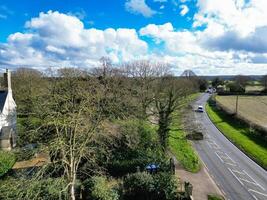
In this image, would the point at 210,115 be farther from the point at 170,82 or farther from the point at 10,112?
the point at 10,112

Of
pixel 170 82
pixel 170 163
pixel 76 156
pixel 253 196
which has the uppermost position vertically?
pixel 170 82

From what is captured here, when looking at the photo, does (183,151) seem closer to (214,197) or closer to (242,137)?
(214,197)

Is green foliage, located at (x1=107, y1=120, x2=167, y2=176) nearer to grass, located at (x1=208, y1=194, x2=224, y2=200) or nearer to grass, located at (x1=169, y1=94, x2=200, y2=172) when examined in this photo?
grass, located at (x1=169, y1=94, x2=200, y2=172)

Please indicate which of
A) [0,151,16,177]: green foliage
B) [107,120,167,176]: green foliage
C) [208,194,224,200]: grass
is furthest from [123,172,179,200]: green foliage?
[0,151,16,177]: green foliage

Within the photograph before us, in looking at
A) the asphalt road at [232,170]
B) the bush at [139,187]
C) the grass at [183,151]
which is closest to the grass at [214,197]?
the asphalt road at [232,170]

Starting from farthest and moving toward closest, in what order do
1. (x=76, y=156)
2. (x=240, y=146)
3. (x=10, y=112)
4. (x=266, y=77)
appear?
(x=266, y=77), (x=240, y=146), (x=10, y=112), (x=76, y=156)

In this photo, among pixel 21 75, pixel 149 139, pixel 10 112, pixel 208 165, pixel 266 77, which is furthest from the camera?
pixel 266 77

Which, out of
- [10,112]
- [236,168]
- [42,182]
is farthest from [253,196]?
[10,112]
